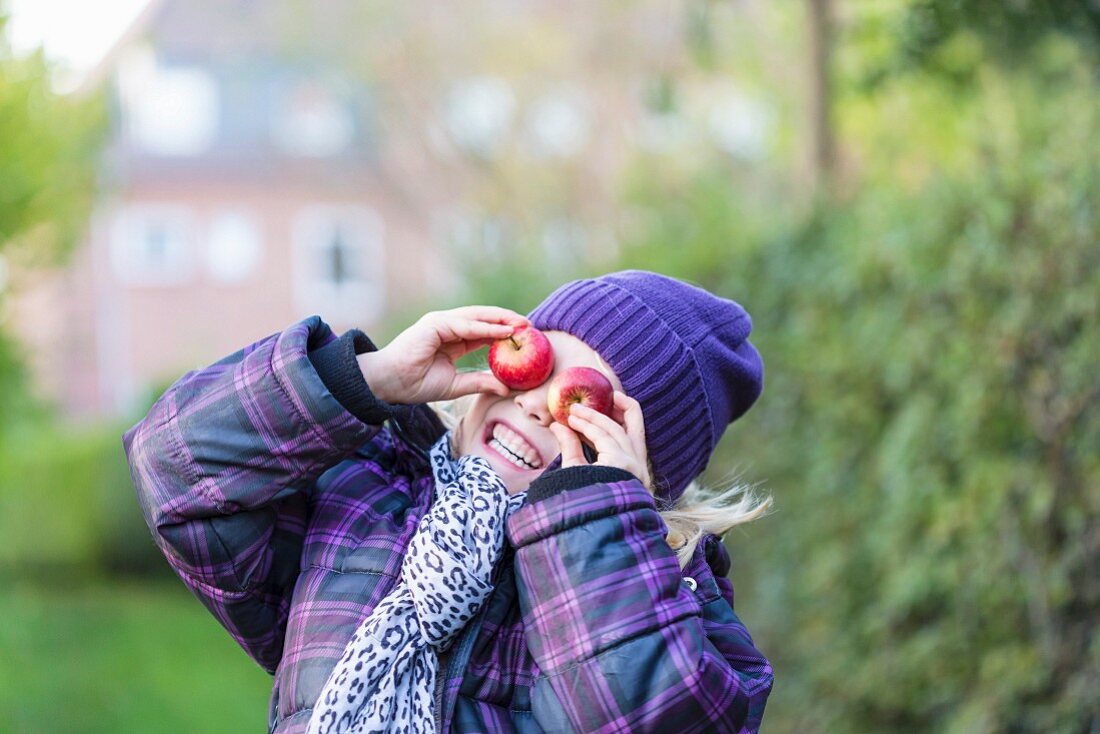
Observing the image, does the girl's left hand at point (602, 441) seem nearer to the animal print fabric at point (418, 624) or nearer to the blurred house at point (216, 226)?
the animal print fabric at point (418, 624)

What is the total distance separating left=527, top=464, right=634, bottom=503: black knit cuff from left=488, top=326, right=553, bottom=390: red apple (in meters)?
0.22

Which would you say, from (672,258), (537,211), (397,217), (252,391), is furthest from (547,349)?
(397,217)

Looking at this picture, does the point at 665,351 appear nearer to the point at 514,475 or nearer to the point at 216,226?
the point at 514,475

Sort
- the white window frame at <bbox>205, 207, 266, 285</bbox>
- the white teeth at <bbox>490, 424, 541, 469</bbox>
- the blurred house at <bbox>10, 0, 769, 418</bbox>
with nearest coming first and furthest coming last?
1. the white teeth at <bbox>490, 424, 541, 469</bbox>
2. the blurred house at <bbox>10, 0, 769, 418</bbox>
3. the white window frame at <bbox>205, 207, 266, 285</bbox>

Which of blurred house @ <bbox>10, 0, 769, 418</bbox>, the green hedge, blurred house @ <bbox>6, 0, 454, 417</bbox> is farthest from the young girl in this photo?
blurred house @ <bbox>6, 0, 454, 417</bbox>

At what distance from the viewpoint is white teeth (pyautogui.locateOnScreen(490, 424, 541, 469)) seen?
2150mm

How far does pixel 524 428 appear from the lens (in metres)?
2.16

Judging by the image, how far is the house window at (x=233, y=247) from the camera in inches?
1041

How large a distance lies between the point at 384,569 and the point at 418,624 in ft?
0.47

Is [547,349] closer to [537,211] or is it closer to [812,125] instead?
[812,125]

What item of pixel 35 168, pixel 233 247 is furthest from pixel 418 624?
pixel 233 247

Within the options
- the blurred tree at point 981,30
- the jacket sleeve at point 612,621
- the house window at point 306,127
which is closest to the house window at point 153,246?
the house window at point 306,127

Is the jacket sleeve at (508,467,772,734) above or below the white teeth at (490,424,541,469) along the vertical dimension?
below

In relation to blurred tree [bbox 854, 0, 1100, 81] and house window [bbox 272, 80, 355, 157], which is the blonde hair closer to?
blurred tree [bbox 854, 0, 1100, 81]
